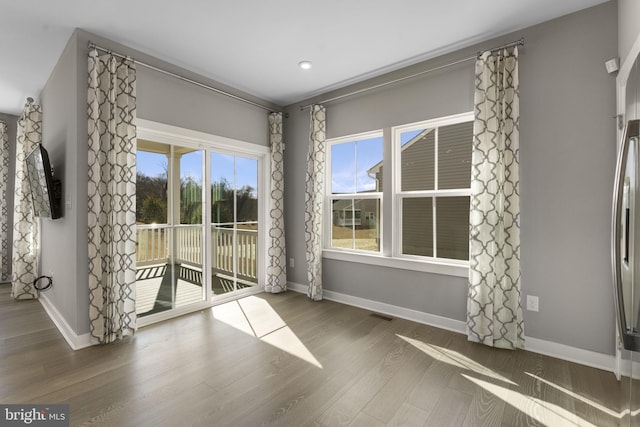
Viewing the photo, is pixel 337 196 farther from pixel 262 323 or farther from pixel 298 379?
pixel 298 379

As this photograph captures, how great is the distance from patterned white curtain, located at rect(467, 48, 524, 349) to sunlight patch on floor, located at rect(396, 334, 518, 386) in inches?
12.8

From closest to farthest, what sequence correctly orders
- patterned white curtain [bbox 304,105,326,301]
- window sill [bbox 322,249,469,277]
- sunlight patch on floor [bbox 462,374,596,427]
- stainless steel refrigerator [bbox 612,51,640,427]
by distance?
stainless steel refrigerator [bbox 612,51,640,427] → sunlight patch on floor [bbox 462,374,596,427] → window sill [bbox 322,249,469,277] → patterned white curtain [bbox 304,105,326,301]

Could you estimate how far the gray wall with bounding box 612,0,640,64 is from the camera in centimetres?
161

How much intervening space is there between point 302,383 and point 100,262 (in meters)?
1.95

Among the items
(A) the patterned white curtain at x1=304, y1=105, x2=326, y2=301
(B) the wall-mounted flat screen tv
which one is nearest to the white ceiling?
(A) the patterned white curtain at x1=304, y1=105, x2=326, y2=301

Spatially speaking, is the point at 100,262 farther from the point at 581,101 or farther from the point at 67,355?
the point at 581,101

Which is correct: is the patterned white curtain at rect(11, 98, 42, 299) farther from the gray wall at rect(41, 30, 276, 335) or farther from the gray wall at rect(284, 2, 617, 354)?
the gray wall at rect(284, 2, 617, 354)

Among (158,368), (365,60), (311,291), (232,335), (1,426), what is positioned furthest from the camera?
(311,291)

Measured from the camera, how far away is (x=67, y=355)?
2.29 meters

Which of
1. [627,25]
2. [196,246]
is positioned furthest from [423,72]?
[196,246]

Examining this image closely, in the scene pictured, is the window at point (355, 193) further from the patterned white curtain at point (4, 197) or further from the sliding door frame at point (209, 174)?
the patterned white curtain at point (4, 197)

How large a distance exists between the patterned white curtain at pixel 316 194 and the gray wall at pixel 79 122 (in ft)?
2.86

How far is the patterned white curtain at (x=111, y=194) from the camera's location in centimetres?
240

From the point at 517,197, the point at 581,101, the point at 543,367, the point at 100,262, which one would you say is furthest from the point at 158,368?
the point at 581,101
